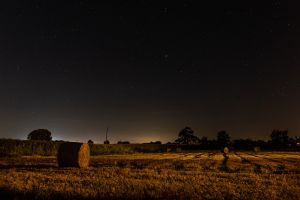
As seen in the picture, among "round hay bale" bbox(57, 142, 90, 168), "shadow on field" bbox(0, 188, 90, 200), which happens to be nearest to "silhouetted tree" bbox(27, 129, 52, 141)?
"round hay bale" bbox(57, 142, 90, 168)

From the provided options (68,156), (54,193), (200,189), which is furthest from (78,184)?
(68,156)

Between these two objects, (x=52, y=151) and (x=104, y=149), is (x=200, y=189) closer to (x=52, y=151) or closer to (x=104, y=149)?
(x=52, y=151)

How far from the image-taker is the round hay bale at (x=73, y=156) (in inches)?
895

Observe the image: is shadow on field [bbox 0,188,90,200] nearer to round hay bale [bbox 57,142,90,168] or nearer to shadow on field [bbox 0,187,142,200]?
shadow on field [bbox 0,187,142,200]

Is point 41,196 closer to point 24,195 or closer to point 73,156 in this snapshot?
point 24,195

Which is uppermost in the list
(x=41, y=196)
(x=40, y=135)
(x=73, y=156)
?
(x=40, y=135)

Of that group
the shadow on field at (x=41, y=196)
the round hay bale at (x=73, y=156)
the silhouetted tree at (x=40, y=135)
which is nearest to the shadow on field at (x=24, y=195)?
the shadow on field at (x=41, y=196)

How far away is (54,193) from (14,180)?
3.50 m

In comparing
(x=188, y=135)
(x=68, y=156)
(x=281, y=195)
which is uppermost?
(x=188, y=135)

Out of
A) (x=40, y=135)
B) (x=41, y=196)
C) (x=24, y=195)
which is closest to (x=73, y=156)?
(x=24, y=195)

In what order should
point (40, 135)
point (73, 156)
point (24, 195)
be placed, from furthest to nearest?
point (40, 135), point (73, 156), point (24, 195)

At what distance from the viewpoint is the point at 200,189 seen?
11.4m

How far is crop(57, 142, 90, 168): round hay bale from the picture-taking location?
74.6ft

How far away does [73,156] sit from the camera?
2283 centimetres
